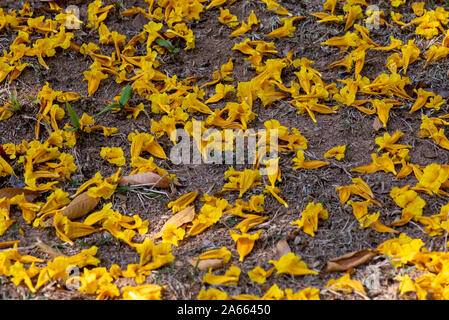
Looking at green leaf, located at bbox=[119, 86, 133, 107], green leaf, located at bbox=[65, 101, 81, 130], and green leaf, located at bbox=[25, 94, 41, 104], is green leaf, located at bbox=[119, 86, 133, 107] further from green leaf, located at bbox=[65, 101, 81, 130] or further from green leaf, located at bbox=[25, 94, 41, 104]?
green leaf, located at bbox=[25, 94, 41, 104]

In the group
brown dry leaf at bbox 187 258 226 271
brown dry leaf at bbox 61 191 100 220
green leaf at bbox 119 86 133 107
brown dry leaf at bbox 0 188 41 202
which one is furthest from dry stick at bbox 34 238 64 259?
green leaf at bbox 119 86 133 107

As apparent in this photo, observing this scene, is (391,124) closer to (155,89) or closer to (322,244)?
(322,244)

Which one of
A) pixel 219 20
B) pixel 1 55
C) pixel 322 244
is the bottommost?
pixel 322 244
